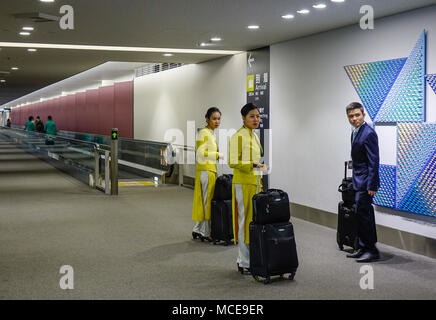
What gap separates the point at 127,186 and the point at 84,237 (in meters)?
6.07

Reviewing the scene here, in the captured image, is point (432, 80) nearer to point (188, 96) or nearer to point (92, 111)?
point (188, 96)

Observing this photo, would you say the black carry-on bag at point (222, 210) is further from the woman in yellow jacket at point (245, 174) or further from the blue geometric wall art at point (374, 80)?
the blue geometric wall art at point (374, 80)

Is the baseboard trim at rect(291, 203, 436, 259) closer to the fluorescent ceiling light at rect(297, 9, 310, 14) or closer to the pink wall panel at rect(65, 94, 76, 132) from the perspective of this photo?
the fluorescent ceiling light at rect(297, 9, 310, 14)

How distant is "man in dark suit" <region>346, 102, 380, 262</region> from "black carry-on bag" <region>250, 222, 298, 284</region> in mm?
1331

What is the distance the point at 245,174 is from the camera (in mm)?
5668

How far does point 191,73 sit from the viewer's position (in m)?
14.1

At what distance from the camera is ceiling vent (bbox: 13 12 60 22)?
756cm

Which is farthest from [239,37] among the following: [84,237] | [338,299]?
[338,299]

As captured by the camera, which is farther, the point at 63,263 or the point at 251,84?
the point at 251,84

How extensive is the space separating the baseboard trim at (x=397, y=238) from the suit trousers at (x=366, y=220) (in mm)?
708

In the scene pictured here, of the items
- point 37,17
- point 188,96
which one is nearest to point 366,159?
point 37,17

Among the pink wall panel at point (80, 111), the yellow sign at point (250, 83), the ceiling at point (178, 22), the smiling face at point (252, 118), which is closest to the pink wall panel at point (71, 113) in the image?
the pink wall panel at point (80, 111)

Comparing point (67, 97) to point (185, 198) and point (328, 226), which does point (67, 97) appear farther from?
point (328, 226)

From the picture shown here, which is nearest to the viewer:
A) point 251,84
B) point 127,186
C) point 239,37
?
point 239,37
